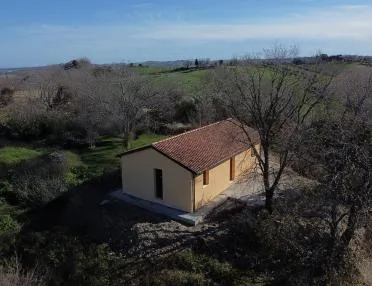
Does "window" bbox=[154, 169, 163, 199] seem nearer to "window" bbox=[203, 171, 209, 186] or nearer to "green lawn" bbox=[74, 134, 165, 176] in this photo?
"window" bbox=[203, 171, 209, 186]

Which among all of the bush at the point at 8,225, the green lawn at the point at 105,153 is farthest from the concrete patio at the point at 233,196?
the green lawn at the point at 105,153

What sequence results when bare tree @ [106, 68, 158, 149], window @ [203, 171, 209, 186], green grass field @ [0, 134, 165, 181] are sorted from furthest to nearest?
1. bare tree @ [106, 68, 158, 149]
2. green grass field @ [0, 134, 165, 181]
3. window @ [203, 171, 209, 186]

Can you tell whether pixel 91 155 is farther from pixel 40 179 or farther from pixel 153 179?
pixel 153 179

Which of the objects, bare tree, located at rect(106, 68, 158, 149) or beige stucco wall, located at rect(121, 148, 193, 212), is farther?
bare tree, located at rect(106, 68, 158, 149)

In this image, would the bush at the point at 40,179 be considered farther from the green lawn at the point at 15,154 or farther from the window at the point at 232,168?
the window at the point at 232,168

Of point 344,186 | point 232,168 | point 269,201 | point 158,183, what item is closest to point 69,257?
point 158,183

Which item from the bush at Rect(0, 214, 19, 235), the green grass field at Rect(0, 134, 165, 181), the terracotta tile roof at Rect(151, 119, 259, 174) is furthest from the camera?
the green grass field at Rect(0, 134, 165, 181)

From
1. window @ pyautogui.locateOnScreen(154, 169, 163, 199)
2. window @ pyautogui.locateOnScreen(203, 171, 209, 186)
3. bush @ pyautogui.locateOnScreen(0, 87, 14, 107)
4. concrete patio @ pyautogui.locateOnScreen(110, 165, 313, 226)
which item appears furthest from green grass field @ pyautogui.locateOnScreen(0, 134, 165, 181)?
bush @ pyautogui.locateOnScreen(0, 87, 14, 107)

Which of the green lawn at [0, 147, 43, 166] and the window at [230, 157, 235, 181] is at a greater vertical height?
the window at [230, 157, 235, 181]
